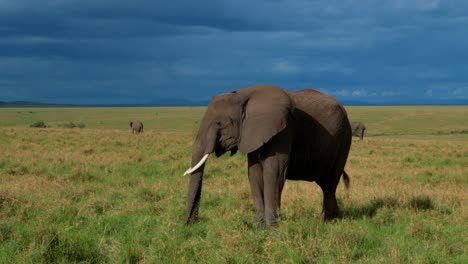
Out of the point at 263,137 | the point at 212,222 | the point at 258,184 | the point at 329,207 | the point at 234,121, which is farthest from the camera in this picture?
the point at 329,207

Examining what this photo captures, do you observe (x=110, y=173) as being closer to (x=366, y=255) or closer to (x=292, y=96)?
(x=292, y=96)

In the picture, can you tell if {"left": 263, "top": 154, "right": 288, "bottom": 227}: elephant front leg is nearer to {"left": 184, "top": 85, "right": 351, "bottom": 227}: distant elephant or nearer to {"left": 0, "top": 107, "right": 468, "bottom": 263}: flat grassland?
{"left": 184, "top": 85, "right": 351, "bottom": 227}: distant elephant

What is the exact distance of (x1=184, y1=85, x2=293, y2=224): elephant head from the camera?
7223 mm

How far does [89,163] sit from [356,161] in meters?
10.5

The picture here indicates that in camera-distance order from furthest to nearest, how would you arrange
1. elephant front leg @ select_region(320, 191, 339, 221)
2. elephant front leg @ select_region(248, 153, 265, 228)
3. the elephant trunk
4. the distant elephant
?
elephant front leg @ select_region(320, 191, 339, 221) < elephant front leg @ select_region(248, 153, 265, 228) < the elephant trunk < the distant elephant

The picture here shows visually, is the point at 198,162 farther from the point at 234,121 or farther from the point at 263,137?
the point at 263,137

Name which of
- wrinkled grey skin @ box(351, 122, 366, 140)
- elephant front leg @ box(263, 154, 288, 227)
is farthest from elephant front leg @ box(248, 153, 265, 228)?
wrinkled grey skin @ box(351, 122, 366, 140)

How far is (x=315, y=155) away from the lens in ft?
27.4

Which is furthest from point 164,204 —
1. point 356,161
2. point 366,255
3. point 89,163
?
point 356,161

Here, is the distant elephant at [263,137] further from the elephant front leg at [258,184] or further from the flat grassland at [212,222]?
the flat grassland at [212,222]

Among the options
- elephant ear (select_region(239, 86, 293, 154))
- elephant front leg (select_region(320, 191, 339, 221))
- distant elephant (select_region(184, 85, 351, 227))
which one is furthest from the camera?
elephant front leg (select_region(320, 191, 339, 221))

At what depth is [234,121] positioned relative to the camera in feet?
24.4

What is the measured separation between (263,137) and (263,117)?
1.05ft

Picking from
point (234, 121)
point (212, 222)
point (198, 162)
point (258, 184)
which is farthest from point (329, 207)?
point (198, 162)
